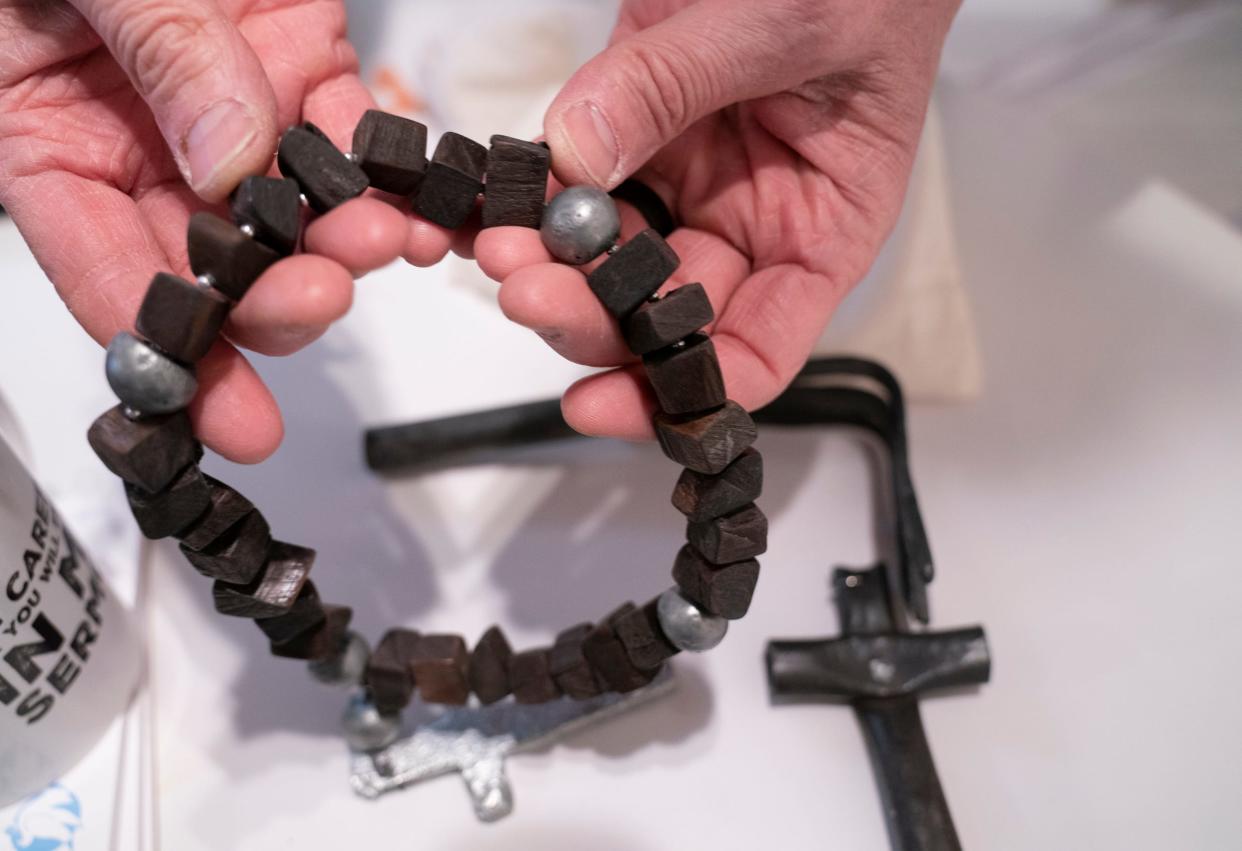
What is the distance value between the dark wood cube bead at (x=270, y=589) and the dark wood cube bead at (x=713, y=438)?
33 cm

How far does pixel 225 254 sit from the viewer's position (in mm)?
695

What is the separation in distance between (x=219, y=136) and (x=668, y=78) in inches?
14.0

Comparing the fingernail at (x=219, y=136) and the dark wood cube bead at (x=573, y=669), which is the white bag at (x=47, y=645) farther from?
the dark wood cube bead at (x=573, y=669)

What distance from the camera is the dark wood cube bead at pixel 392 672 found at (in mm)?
912

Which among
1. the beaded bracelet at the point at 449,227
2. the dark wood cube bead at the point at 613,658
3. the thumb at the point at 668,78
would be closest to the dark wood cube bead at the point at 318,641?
the beaded bracelet at the point at 449,227

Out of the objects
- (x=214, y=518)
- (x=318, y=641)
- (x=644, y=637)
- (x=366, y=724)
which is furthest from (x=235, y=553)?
(x=644, y=637)

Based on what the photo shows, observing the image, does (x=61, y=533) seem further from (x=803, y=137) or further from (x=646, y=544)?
(x=803, y=137)

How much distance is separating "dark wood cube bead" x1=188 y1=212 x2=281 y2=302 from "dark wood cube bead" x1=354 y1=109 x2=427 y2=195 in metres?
0.11

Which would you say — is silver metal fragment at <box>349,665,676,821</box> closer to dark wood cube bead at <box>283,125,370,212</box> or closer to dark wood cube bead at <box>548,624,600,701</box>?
dark wood cube bead at <box>548,624,600,701</box>

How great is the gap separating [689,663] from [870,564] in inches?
9.5

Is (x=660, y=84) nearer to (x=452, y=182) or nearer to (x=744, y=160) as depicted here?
(x=452, y=182)

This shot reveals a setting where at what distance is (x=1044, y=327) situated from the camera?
1.32m

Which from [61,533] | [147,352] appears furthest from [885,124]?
[61,533]

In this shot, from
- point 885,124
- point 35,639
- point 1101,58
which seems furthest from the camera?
point 1101,58
